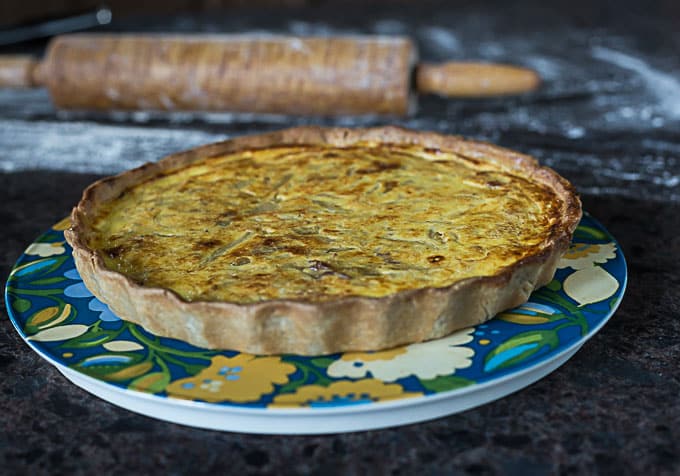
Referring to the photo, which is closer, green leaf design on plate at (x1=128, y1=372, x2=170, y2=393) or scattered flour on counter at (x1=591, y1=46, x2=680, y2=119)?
green leaf design on plate at (x1=128, y1=372, x2=170, y2=393)

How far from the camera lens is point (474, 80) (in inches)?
120

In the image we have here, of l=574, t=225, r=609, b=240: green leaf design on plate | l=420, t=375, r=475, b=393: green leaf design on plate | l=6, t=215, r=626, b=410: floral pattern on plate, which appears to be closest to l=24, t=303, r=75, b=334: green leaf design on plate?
l=6, t=215, r=626, b=410: floral pattern on plate

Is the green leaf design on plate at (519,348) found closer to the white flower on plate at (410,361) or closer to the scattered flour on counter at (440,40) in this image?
the white flower on plate at (410,361)

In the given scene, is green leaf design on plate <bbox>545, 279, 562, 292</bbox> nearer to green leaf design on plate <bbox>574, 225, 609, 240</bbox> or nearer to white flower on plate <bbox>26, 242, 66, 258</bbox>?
green leaf design on plate <bbox>574, 225, 609, 240</bbox>

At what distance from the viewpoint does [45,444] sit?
1354mm

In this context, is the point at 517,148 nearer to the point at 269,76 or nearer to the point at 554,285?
the point at 269,76

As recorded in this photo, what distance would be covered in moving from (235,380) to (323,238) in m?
0.42

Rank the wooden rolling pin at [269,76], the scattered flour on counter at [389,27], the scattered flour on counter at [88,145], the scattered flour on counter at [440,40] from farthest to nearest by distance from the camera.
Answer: the scattered flour on counter at [389,27]
the scattered flour on counter at [440,40]
the wooden rolling pin at [269,76]
the scattered flour on counter at [88,145]

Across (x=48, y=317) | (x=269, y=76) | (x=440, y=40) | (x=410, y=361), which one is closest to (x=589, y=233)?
(x=410, y=361)

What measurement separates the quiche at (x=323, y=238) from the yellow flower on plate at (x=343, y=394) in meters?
0.09

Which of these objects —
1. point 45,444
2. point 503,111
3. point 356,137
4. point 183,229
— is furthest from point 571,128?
point 45,444

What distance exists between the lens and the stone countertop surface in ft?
4.25

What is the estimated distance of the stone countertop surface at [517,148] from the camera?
1.30 metres

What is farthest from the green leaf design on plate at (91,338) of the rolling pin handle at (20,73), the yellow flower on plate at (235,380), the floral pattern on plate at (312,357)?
the rolling pin handle at (20,73)
